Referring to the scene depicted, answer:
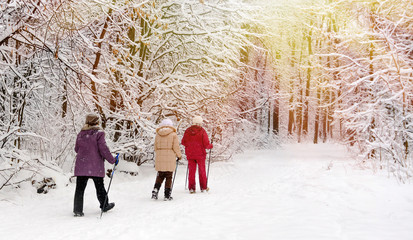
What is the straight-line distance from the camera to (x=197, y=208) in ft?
20.6

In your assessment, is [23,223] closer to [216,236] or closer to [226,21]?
[216,236]

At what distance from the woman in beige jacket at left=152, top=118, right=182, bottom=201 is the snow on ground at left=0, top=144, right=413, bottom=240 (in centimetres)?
41

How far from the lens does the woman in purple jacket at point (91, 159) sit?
595 cm

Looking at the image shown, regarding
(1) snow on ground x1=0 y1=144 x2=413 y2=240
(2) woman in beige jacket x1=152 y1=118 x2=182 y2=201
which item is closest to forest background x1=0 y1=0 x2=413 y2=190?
(2) woman in beige jacket x1=152 y1=118 x2=182 y2=201

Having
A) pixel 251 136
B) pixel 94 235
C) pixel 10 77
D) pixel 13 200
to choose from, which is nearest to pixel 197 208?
pixel 94 235

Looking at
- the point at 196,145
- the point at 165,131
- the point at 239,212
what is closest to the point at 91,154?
the point at 165,131

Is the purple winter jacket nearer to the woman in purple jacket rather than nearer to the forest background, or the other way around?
the woman in purple jacket

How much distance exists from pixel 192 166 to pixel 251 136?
1480 centimetres

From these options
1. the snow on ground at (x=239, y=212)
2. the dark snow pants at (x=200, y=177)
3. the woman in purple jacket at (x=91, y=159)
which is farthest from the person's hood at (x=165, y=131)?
the woman in purple jacket at (x=91, y=159)

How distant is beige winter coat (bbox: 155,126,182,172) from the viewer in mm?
7551

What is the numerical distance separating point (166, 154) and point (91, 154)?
1.94 m

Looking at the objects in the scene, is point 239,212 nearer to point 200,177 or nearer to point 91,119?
point 200,177

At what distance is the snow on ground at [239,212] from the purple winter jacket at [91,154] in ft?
2.45

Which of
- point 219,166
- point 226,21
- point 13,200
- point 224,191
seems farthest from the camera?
point 219,166
